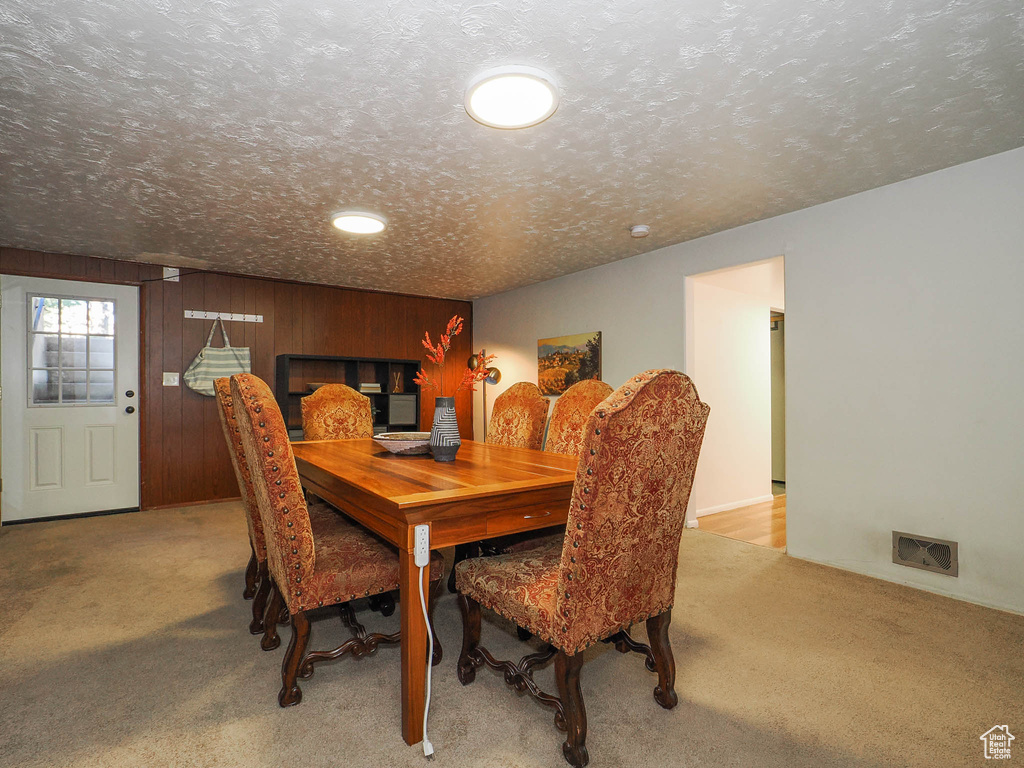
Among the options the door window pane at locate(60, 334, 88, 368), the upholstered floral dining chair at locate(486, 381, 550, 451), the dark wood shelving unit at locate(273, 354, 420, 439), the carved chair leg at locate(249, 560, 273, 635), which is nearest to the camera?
the carved chair leg at locate(249, 560, 273, 635)

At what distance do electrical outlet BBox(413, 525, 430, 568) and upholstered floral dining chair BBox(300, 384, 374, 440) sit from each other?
8.27ft

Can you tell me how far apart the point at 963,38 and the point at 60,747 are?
11.9ft

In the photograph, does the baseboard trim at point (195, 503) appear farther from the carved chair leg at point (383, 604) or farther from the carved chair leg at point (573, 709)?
the carved chair leg at point (573, 709)

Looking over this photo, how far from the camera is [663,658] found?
174cm

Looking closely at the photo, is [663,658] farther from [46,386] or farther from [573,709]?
[46,386]

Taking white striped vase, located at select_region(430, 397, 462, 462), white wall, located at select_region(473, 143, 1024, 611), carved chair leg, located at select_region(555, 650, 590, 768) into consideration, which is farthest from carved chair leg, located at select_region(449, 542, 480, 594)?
white wall, located at select_region(473, 143, 1024, 611)

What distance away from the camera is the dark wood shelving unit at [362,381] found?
5.40 metres

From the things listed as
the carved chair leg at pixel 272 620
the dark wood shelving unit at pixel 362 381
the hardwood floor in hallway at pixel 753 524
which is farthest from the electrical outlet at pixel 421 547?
the dark wood shelving unit at pixel 362 381

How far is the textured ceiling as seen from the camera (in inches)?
66.9

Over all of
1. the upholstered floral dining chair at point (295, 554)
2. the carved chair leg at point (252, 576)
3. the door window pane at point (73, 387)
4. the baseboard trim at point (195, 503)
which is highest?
the door window pane at point (73, 387)

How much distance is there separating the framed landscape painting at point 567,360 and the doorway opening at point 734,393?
3.10 ft

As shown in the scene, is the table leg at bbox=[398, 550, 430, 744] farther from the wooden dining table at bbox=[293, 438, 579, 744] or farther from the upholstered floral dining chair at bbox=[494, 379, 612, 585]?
the upholstered floral dining chair at bbox=[494, 379, 612, 585]

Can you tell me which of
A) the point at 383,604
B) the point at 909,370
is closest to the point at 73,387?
the point at 383,604

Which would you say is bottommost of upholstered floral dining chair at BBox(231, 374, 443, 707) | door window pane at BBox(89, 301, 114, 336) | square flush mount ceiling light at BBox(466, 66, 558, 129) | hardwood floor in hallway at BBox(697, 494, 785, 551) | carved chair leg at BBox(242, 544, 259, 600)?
hardwood floor in hallway at BBox(697, 494, 785, 551)
